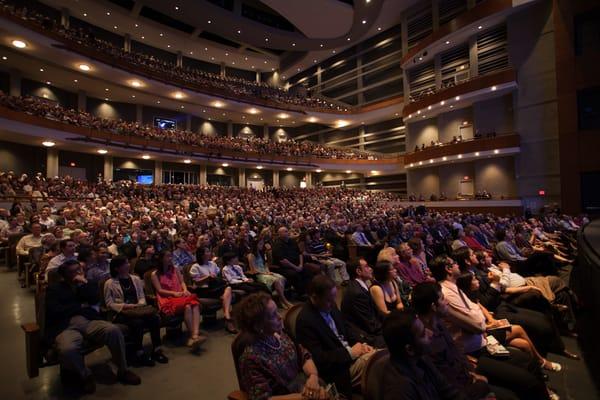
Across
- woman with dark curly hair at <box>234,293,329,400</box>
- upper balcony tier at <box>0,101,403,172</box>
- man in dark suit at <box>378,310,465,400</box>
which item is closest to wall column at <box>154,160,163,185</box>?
upper balcony tier at <box>0,101,403,172</box>

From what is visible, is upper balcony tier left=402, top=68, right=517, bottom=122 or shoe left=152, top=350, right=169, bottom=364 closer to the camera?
shoe left=152, top=350, right=169, bottom=364

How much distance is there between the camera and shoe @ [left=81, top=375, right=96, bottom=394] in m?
2.72

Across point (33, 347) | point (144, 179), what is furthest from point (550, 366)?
point (144, 179)

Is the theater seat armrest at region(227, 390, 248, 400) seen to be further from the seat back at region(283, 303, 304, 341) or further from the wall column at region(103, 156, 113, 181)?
the wall column at region(103, 156, 113, 181)

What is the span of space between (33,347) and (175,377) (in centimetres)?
122

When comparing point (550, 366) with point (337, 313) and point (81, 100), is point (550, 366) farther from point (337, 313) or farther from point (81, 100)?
point (81, 100)

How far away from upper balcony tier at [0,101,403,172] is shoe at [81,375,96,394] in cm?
1519

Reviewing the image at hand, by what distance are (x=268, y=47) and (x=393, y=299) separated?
29432mm

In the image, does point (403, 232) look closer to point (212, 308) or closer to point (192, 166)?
point (212, 308)

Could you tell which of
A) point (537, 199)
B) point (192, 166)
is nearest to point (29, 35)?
point (192, 166)

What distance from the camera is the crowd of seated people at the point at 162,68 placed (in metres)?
15.2

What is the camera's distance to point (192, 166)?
950 inches

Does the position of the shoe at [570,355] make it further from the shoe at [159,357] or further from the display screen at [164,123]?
the display screen at [164,123]

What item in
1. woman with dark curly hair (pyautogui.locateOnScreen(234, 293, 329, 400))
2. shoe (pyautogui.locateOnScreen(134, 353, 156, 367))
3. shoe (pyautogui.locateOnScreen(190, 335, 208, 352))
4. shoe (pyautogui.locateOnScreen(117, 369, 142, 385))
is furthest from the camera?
shoe (pyautogui.locateOnScreen(190, 335, 208, 352))
